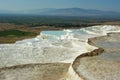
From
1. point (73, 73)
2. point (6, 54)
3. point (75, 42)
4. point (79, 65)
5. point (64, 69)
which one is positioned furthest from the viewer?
point (75, 42)

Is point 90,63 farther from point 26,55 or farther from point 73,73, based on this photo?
point 26,55

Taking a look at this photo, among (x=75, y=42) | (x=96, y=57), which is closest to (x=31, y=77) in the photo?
(x=96, y=57)

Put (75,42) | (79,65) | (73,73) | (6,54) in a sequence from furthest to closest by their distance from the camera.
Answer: (75,42) → (6,54) → (79,65) → (73,73)

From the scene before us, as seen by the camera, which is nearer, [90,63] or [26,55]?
[90,63]

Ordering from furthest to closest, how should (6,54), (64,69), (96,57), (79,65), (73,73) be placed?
(6,54)
(96,57)
(64,69)
(79,65)
(73,73)

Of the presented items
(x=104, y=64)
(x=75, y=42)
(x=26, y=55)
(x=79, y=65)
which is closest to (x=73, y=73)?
(x=79, y=65)

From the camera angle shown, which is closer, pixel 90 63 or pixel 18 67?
pixel 90 63

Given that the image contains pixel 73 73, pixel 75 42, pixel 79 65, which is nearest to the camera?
pixel 73 73

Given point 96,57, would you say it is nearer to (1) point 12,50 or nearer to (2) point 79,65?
(2) point 79,65
